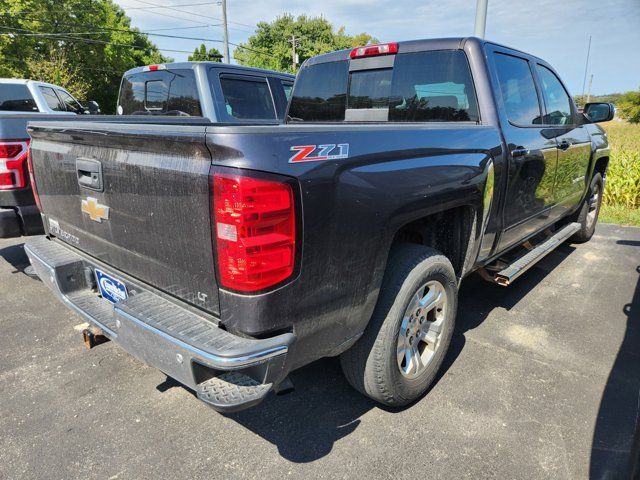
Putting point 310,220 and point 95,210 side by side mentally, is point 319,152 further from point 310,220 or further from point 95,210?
point 95,210

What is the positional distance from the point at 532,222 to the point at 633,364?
4.29ft

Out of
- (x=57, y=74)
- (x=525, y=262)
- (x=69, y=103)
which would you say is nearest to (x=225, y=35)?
(x=57, y=74)

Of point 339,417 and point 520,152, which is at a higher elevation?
point 520,152

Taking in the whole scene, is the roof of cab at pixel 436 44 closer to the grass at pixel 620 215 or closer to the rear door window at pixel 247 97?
the rear door window at pixel 247 97

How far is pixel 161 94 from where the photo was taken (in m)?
5.75

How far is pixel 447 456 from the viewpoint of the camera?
226cm

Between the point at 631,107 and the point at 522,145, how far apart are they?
44.2 meters

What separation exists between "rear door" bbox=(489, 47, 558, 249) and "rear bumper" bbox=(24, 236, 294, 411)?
227 cm

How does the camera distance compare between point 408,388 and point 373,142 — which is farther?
point 408,388

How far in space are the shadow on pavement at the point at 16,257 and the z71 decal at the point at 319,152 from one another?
459 cm

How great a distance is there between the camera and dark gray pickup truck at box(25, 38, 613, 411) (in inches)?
66.5

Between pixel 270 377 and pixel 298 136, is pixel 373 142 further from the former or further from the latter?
pixel 270 377

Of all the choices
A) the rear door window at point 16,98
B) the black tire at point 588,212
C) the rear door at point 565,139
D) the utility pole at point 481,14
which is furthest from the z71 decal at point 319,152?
the rear door window at point 16,98

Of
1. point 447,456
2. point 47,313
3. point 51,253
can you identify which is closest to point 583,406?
point 447,456
